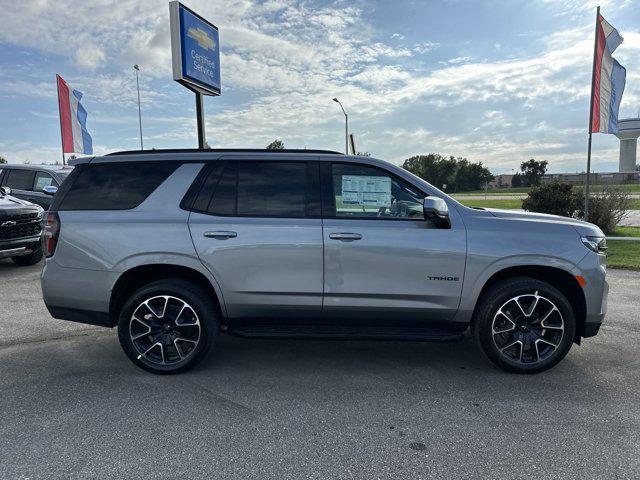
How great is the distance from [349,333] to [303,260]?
72 centimetres

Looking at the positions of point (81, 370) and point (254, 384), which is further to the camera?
point (81, 370)

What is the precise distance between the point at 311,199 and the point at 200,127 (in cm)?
850

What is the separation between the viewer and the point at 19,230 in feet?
26.8

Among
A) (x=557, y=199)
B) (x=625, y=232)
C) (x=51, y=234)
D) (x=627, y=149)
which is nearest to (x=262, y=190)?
(x=51, y=234)

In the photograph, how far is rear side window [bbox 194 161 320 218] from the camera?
3.83 metres

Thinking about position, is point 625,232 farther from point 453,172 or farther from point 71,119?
point 453,172

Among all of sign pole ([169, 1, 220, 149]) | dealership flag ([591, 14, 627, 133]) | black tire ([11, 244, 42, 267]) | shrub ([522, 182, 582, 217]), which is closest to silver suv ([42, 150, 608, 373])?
black tire ([11, 244, 42, 267])

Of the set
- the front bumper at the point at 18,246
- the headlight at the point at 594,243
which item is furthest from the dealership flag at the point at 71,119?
the headlight at the point at 594,243

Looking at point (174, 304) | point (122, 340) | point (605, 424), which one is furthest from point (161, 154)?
point (605, 424)

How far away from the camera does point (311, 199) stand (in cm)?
383

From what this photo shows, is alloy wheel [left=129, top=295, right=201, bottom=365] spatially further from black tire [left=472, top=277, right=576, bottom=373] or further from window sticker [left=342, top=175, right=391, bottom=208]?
black tire [left=472, top=277, right=576, bottom=373]

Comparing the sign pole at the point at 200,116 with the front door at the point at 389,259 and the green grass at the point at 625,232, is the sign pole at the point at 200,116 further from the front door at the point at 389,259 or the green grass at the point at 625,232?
the green grass at the point at 625,232

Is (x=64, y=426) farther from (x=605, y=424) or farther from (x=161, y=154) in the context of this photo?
(x=605, y=424)

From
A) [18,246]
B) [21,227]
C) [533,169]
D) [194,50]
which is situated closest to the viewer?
[18,246]
